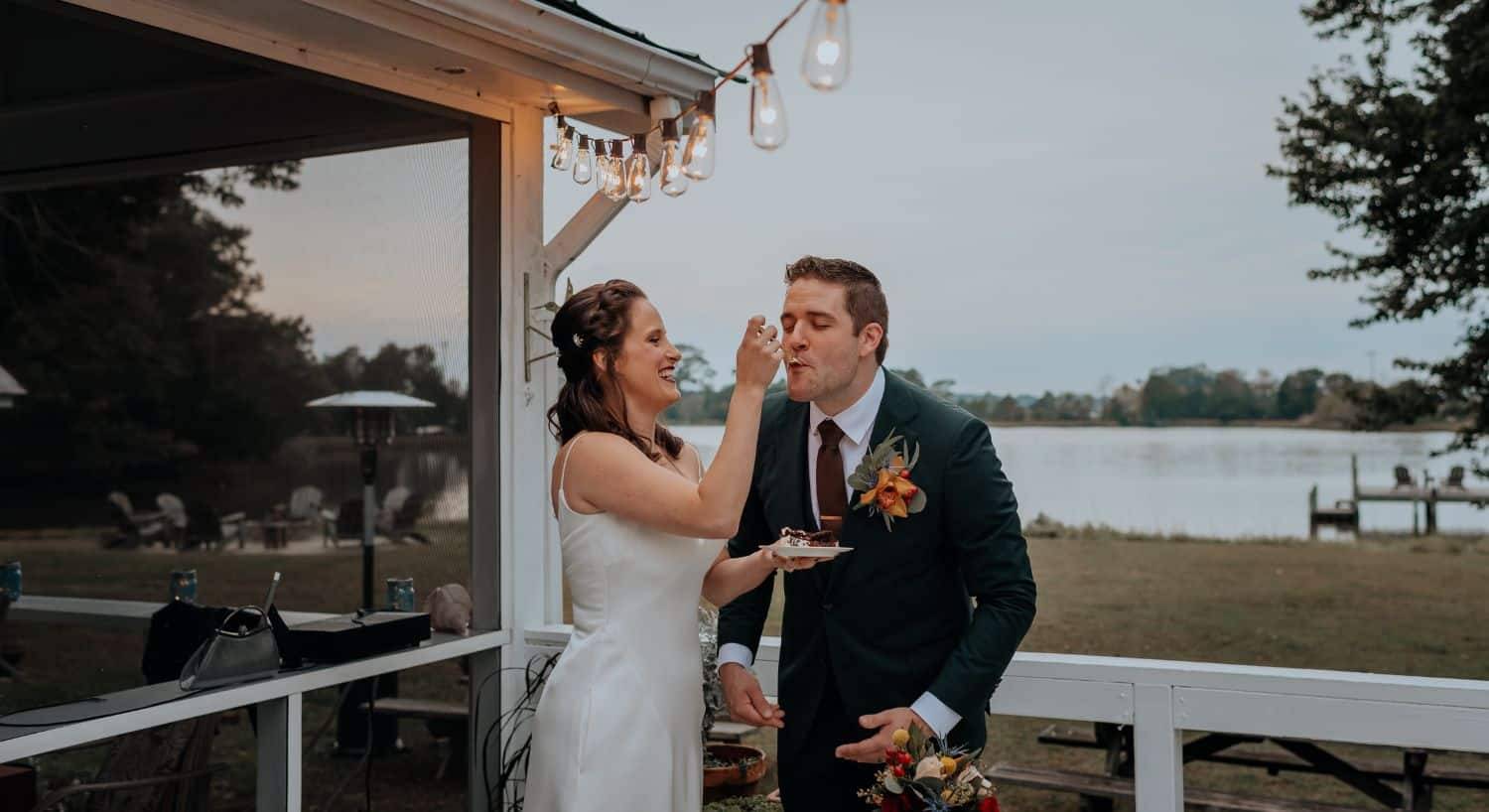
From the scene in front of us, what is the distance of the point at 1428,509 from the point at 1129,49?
8.18m

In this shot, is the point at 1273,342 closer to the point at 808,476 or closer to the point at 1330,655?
the point at 1330,655

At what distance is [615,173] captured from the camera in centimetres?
Result: 302

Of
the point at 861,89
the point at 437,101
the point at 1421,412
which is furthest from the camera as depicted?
the point at 861,89

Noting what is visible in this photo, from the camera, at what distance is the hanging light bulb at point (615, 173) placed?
3.01m

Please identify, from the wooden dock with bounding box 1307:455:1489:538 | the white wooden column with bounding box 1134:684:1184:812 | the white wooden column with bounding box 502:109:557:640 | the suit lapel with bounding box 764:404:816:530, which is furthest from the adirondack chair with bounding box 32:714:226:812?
the wooden dock with bounding box 1307:455:1489:538

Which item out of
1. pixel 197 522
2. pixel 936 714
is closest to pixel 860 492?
pixel 936 714

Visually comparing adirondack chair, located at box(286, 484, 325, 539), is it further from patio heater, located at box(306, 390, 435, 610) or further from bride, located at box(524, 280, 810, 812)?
bride, located at box(524, 280, 810, 812)

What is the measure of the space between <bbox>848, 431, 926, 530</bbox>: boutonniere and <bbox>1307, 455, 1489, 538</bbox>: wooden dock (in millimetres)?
12746

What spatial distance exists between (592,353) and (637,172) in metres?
0.65

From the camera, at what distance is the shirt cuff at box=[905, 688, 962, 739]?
7.67 feet

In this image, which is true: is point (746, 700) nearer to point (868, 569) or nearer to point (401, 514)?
point (868, 569)

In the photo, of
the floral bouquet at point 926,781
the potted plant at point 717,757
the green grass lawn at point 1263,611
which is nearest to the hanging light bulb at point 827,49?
the floral bouquet at point 926,781

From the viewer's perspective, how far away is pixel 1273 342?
642 inches

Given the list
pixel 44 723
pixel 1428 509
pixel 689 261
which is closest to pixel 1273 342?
pixel 1428 509
